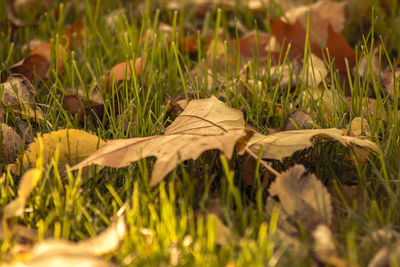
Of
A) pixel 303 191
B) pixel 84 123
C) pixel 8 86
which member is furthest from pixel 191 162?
pixel 8 86

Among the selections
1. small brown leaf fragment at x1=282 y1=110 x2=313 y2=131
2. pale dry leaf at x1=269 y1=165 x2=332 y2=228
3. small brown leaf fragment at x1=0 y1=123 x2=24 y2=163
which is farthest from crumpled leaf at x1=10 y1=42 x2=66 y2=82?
pale dry leaf at x1=269 y1=165 x2=332 y2=228

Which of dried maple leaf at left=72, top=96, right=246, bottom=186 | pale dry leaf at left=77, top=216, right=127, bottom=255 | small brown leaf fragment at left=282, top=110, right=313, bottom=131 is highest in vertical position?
dried maple leaf at left=72, top=96, right=246, bottom=186

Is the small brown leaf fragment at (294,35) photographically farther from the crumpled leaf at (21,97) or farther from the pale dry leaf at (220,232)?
the pale dry leaf at (220,232)

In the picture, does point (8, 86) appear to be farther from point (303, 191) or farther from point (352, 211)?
point (352, 211)

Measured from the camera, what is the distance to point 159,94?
1.85 meters

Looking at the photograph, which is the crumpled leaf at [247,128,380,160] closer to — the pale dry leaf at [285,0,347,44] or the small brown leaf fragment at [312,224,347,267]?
the small brown leaf fragment at [312,224,347,267]

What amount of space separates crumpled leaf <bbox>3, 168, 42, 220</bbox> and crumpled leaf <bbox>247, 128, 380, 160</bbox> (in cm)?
49

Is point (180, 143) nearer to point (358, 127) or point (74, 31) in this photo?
point (358, 127)

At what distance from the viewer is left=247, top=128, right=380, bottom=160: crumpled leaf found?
1.26 m

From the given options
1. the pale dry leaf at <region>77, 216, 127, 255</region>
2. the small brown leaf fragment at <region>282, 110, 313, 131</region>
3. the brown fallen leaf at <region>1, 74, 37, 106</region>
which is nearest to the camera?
the pale dry leaf at <region>77, 216, 127, 255</region>

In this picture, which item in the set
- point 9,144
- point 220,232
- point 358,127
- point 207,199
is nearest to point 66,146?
point 9,144

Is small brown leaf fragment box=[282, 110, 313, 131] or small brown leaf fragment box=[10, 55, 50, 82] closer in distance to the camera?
small brown leaf fragment box=[282, 110, 313, 131]

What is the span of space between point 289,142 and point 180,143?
26 centimetres

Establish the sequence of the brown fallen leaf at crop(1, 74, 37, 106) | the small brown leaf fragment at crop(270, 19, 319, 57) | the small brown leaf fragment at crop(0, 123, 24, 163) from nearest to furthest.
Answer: the small brown leaf fragment at crop(0, 123, 24, 163), the brown fallen leaf at crop(1, 74, 37, 106), the small brown leaf fragment at crop(270, 19, 319, 57)
